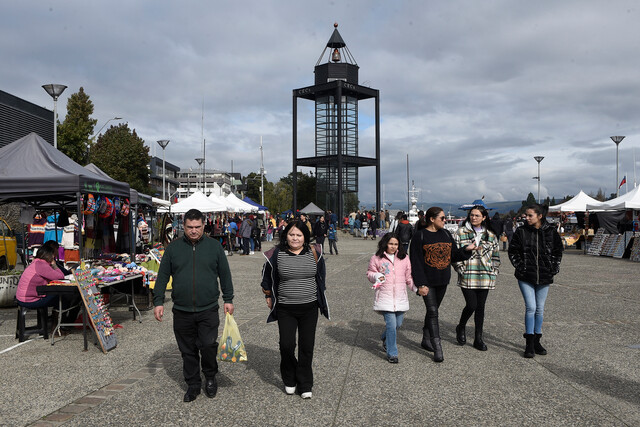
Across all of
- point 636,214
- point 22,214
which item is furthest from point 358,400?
point 636,214

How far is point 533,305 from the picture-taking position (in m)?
6.66

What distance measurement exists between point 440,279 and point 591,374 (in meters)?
1.80

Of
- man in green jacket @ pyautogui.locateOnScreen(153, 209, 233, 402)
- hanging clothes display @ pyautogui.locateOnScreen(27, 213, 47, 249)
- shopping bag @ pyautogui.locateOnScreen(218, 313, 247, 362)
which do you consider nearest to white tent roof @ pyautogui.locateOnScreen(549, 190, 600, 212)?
hanging clothes display @ pyautogui.locateOnScreen(27, 213, 47, 249)

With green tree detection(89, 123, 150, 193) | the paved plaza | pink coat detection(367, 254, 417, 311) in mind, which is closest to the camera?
the paved plaza

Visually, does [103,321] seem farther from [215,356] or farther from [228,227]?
[228,227]

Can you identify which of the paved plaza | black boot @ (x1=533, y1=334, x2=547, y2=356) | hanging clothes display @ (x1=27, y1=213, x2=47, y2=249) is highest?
hanging clothes display @ (x1=27, y1=213, x2=47, y2=249)

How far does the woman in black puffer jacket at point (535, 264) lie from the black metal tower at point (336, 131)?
44198 mm

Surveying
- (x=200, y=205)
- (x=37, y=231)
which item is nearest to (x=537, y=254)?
(x=37, y=231)

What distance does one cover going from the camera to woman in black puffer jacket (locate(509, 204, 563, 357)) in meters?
6.60

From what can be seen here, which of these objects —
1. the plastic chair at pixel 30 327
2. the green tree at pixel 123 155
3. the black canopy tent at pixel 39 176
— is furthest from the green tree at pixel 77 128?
the plastic chair at pixel 30 327

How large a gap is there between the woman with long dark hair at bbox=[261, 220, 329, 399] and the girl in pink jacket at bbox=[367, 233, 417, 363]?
3.85 ft

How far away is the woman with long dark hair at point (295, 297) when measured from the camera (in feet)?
17.0

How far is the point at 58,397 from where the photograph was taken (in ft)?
17.1

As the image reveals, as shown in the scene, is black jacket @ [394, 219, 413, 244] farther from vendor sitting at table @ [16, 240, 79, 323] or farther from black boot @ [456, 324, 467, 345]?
vendor sitting at table @ [16, 240, 79, 323]
